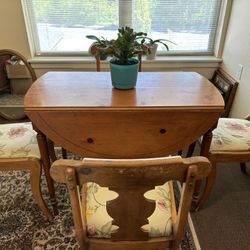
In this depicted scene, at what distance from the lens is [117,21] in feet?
7.87

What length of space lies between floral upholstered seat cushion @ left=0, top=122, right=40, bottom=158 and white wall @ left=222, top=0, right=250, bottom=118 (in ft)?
5.79

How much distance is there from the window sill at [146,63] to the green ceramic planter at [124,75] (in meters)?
1.17

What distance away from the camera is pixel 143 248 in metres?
0.96

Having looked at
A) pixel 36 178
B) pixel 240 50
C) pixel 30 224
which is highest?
pixel 240 50

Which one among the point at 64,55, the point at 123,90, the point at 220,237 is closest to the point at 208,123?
the point at 123,90

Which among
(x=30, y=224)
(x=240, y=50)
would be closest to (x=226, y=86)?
(x=240, y=50)

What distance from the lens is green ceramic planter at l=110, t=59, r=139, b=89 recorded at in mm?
1225

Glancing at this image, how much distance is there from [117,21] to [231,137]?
5.49 ft

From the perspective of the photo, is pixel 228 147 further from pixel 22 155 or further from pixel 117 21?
pixel 117 21

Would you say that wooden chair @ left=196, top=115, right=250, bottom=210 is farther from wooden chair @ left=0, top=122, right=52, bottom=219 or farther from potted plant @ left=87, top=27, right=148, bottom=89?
wooden chair @ left=0, top=122, right=52, bottom=219

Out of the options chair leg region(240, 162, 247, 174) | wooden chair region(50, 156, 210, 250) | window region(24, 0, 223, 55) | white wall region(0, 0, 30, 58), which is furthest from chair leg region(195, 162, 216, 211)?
white wall region(0, 0, 30, 58)

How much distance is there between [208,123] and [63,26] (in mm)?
1881

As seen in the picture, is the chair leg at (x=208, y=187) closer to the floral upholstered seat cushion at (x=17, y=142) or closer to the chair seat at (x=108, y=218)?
the chair seat at (x=108, y=218)

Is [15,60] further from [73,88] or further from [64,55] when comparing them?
[73,88]
